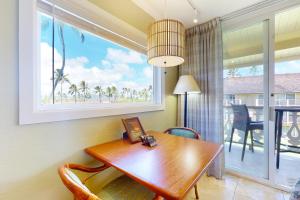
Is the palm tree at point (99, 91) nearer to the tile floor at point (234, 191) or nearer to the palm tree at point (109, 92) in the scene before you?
the palm tree at point (109, 92)

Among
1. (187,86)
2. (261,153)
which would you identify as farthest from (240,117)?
(187,86)

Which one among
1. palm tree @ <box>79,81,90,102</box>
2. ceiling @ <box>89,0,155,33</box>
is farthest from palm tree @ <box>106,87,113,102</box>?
ceiling @ <box>89,0,155,33</box>

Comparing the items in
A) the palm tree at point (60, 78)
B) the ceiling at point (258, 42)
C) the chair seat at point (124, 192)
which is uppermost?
the ceiling at point (258, 42)

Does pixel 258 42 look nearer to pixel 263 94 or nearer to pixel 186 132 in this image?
pixel 263 94

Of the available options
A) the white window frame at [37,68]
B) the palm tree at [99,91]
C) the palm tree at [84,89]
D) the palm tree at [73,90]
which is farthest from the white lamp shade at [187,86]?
the palm tree at [73,90]

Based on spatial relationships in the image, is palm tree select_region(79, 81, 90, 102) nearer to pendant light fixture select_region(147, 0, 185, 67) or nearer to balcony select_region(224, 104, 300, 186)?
pendant light fixture select_region(147, 0, 185, 67)

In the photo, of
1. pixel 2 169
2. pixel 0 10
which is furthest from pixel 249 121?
pixel 0 10

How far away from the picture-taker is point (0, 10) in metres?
0.90

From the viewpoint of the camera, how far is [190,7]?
2014mm

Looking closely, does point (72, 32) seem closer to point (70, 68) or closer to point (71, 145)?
point (70, 68)

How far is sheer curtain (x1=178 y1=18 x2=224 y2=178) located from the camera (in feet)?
7.07

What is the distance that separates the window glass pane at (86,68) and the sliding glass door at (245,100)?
4.49ft

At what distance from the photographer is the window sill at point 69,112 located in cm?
100

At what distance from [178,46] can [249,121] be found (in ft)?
5.49
